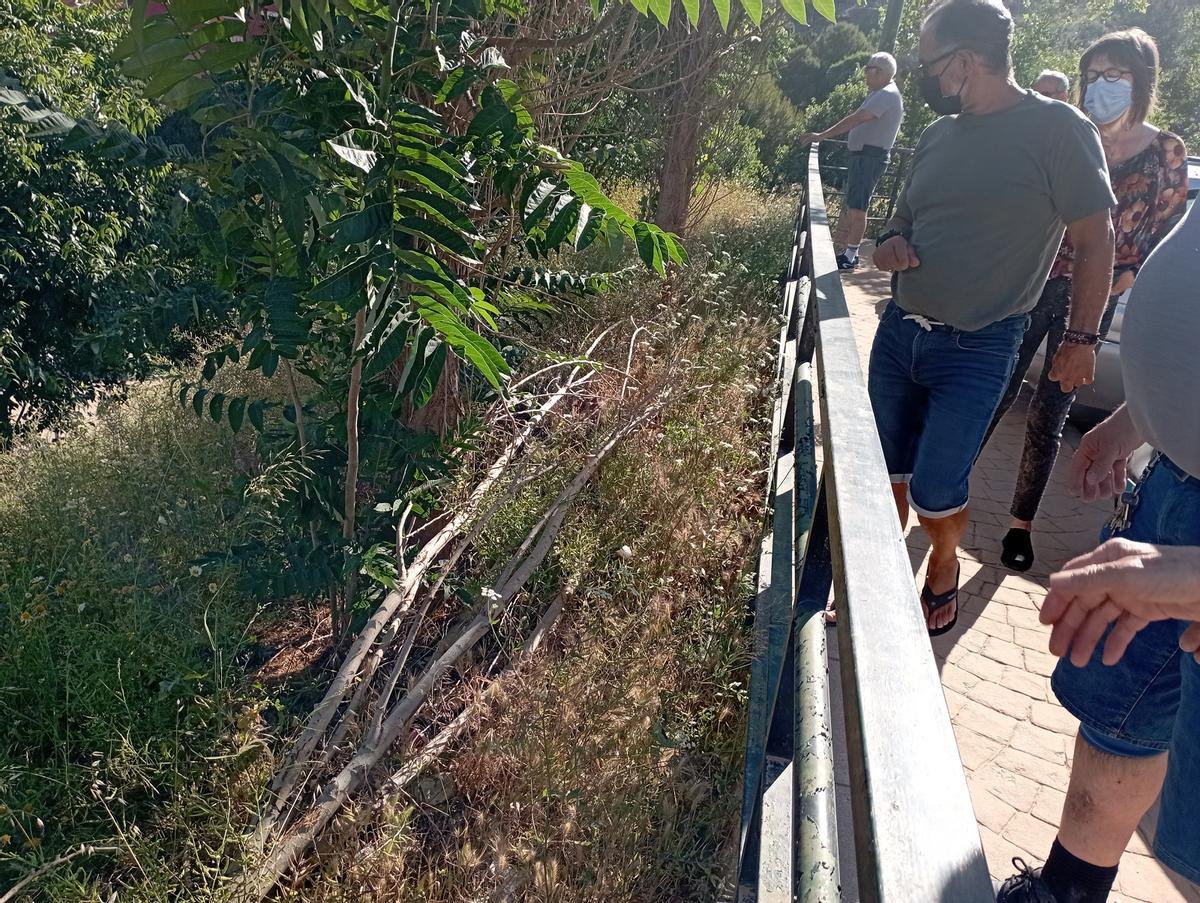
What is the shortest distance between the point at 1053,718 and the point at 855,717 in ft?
8.32

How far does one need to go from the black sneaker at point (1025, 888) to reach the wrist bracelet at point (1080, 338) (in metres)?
1.76

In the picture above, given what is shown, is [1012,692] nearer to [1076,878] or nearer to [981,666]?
[981,666]

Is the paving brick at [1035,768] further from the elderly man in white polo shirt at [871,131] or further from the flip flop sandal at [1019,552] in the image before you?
the elderly man in white polo shirt at [871,131]

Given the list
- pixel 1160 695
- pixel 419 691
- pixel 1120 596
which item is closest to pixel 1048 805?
pixel 1160 695

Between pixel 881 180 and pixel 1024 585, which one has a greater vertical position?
pixel 881 180

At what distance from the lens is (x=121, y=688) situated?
249cm

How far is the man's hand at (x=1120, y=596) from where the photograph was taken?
3.57 ft

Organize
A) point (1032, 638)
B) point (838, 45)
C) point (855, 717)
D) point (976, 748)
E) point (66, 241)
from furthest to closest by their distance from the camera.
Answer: point (838, 45), point (66, 241), point (1032, 638), point (976, 748), point (855, 717)

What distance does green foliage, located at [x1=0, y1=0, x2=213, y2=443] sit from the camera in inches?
178

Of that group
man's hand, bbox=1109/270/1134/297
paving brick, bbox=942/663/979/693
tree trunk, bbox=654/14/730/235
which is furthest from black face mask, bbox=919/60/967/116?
tree trunk, bbox=654/14/730/235

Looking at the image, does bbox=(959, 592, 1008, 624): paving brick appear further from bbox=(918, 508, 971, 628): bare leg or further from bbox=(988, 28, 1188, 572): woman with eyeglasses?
bbox=(918, 508, 971, 628): bare leg

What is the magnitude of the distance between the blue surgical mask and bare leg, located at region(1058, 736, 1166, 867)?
2.82 metres

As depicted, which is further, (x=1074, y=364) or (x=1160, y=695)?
(x=1074, y=364)

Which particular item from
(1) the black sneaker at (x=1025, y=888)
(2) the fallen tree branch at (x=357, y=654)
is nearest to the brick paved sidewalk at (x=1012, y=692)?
(1) the black sneaker at (x=1025, y=888)
